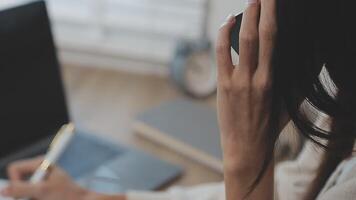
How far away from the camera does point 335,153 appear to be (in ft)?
2.39

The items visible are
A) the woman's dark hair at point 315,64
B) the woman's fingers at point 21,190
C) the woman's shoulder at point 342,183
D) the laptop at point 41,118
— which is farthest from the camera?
the laptop at point 41,118

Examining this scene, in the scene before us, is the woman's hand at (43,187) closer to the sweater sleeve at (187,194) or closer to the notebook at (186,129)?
the sweater sleeve at (187,194)

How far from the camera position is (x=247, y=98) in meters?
0.62

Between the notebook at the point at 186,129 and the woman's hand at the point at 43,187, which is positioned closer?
the woman's hand at the point at 43,187

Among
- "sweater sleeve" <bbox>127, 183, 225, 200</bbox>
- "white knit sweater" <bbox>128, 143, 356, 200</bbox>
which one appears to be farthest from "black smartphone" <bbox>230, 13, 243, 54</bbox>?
"sweater sleeve" <bbox>127, 183, 225, 200</bbox>

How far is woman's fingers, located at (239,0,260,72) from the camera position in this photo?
0.59 metres

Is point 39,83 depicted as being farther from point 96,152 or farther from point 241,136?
point 241,136

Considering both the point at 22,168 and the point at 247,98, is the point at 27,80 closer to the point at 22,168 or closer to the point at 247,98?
the point at 22,168

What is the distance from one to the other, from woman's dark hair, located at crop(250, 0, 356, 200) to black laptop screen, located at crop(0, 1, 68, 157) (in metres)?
0.60

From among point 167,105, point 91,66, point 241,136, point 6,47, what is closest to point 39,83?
point 6,47

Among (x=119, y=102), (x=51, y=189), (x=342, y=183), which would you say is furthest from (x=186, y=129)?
(x=342, y=183)

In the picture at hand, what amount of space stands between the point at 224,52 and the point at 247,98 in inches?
2.2

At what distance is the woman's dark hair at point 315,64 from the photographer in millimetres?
549

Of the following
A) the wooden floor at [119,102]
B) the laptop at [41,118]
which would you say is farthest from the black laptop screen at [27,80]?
the wooden floor at [119,102]
